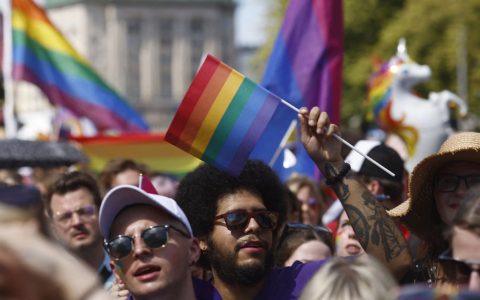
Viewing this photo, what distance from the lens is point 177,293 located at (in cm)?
454

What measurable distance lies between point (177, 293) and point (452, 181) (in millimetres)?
1024

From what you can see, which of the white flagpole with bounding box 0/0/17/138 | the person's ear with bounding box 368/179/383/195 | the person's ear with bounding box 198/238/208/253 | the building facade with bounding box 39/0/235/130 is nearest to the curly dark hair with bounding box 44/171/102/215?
the person's ear with bounding box 368/179/383/195

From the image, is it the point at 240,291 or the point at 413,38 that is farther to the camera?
the point at 413,38

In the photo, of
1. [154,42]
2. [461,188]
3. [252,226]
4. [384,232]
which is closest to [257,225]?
[252,226]

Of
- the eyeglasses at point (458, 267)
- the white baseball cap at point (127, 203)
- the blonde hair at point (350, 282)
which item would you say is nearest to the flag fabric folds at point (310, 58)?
the white baseball cap at point (127, 203)

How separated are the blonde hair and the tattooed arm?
1539 millimetres

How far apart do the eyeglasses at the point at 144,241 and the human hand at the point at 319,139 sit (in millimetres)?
570

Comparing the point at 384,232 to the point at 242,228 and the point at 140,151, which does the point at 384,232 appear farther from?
the point at 140,151

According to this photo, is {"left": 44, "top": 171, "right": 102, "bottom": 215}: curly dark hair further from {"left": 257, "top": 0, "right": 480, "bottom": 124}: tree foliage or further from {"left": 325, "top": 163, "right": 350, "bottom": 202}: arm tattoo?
{"left": 257, "top": 0, "right": 480, "bottom": 124}: tree foliage

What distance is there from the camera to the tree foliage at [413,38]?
33344mm

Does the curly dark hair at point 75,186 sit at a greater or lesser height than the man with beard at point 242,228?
lesser

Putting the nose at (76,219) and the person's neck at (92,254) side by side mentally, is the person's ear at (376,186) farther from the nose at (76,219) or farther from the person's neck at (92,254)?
the nose at (76,219)

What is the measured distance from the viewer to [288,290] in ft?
15.8

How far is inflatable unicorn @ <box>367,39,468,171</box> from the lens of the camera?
12055mm
